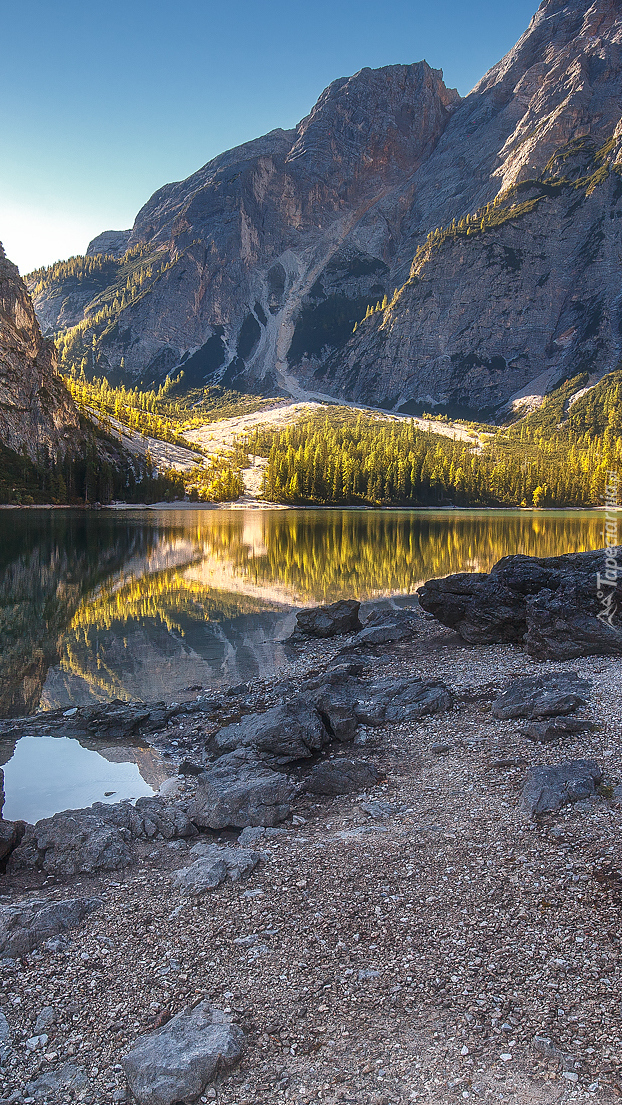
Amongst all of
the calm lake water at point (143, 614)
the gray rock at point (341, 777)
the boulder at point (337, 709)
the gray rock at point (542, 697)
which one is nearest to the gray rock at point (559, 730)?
the gray rock at point (542, 697)

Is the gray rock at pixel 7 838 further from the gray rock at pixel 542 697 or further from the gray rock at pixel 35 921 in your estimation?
the gray rock at pixel 542 697

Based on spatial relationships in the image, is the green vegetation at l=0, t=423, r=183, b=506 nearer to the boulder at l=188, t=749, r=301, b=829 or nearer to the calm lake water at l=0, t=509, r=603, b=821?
the calm lake water at l=0, t=509, r=603, b=821

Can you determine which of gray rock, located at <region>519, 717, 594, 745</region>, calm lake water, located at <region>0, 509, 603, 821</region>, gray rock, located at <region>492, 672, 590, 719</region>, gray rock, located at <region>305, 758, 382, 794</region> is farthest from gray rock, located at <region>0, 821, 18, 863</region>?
gray rock, located at <region>492, 672, 590, 719</region>

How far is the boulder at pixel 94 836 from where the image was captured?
29.3 ft

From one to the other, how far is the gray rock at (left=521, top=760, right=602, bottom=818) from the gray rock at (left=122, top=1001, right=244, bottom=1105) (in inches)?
228

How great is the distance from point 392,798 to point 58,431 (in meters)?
148

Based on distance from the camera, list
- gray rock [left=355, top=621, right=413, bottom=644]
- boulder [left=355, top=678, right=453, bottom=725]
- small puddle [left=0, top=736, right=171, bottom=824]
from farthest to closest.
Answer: gray rock [left=355, top=621, right=413, bottom=644] < boulder [left=355, top=678, right=453, bottom=725] < small puddle [left=0, top=736, right=171, bottom=824]

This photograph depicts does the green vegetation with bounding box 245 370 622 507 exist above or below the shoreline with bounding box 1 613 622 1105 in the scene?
above

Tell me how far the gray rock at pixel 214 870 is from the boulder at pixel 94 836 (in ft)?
3.73

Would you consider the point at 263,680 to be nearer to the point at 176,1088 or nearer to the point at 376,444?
the point at 176,1088

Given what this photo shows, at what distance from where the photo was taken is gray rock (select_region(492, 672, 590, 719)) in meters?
12.6

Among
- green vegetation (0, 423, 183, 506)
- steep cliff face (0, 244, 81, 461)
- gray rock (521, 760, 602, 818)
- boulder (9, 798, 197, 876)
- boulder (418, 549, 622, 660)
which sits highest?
steep cliff face (0, 244, 81, 461)

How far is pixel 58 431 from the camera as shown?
139750 mm

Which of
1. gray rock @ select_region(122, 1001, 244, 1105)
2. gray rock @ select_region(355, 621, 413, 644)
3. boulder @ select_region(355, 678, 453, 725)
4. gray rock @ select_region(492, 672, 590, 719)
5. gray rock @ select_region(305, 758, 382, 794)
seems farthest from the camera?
gray rock @ select_region(355, 621, 413, 644)
